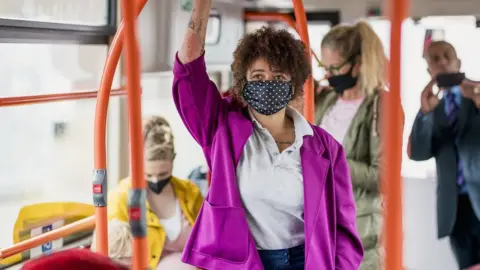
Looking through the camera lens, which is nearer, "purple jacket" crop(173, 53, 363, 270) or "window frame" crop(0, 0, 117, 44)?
"purple jacket" crop(173, 53, 363, 270)

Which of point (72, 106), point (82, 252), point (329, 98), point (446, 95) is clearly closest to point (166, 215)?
point (72, 106)

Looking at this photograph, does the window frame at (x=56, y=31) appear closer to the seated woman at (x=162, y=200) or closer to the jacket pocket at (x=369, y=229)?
the seated woman at (x=162, y=200)

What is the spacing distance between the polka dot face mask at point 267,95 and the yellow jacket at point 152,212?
149 centimetres

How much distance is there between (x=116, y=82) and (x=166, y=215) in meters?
0.76

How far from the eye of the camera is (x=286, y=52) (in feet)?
5.30

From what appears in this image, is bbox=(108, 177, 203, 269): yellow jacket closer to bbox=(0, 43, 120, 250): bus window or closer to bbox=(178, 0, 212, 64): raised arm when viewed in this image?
bbox=(0, 43, 120, 250): bus window

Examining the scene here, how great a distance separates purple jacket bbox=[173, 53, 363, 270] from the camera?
1.52 meters

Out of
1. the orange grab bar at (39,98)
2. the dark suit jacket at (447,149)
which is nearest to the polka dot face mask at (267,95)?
the orange grab bar at (39,98)

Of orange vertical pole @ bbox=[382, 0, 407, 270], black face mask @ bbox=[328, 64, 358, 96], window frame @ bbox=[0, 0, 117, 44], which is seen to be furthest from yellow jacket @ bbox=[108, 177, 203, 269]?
orange vertical pole @ bbox=[382, 0, 407, 270]

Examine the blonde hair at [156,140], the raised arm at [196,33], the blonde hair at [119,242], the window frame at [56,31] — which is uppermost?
the window frame at [56,31]

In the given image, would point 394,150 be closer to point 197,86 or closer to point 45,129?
point 197,86

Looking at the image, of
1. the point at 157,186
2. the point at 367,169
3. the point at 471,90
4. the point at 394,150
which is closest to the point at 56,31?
the point at 157,186

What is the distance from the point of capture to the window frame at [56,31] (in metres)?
2.69

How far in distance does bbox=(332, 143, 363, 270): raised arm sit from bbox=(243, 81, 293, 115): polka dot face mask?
21cm
